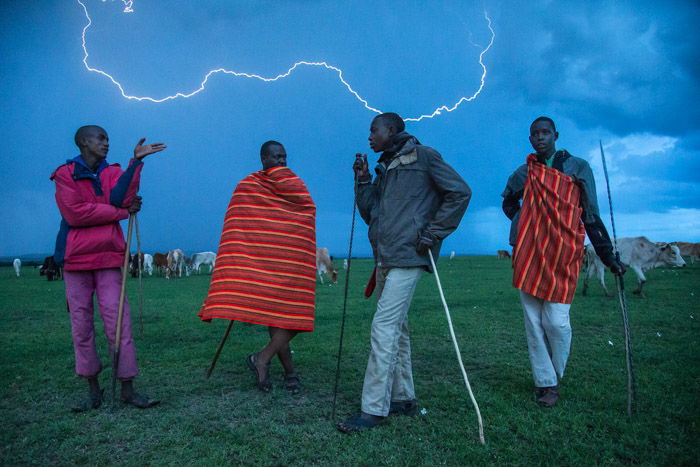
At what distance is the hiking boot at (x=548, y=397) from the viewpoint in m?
4.13

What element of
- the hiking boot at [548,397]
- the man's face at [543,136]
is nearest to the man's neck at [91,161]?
the man's face at [543,136]

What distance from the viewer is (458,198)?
3785 millimetres

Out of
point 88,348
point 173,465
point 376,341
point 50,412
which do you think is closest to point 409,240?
point 376,341

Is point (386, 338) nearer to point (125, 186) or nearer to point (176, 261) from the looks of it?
point (125, 186)

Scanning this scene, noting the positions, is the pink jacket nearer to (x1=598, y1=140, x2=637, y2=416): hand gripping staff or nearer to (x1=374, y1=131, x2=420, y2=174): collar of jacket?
(x1=374, y1=131, x2=420, y2=174): collar of jacket

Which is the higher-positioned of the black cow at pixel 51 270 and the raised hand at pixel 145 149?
the raised hand at pixel 145 149

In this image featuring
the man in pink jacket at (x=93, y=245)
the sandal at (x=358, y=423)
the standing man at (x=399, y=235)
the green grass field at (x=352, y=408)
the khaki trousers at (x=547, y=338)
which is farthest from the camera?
the khaki trousers at (x=547, y=338)

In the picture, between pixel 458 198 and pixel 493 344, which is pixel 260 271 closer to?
pixel 458 198

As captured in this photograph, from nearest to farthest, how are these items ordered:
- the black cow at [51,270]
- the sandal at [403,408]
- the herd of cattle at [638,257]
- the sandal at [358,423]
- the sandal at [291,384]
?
the sandal at [358,423], the sandal at [403,408], the sandal at [291,384], the herd of cattle at [638,257], the black cow at [51,270]

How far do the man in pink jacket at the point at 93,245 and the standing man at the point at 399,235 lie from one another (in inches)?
85.9

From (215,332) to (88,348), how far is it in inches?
171

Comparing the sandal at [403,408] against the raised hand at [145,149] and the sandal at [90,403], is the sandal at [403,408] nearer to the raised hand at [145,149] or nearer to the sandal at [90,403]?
the sandal at [90,403]

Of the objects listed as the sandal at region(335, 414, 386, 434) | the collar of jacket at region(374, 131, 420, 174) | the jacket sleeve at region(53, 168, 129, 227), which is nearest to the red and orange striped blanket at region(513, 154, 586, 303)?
the collar of jacket at region(374, 131, 420, 174)

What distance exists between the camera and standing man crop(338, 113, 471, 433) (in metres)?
3.69
